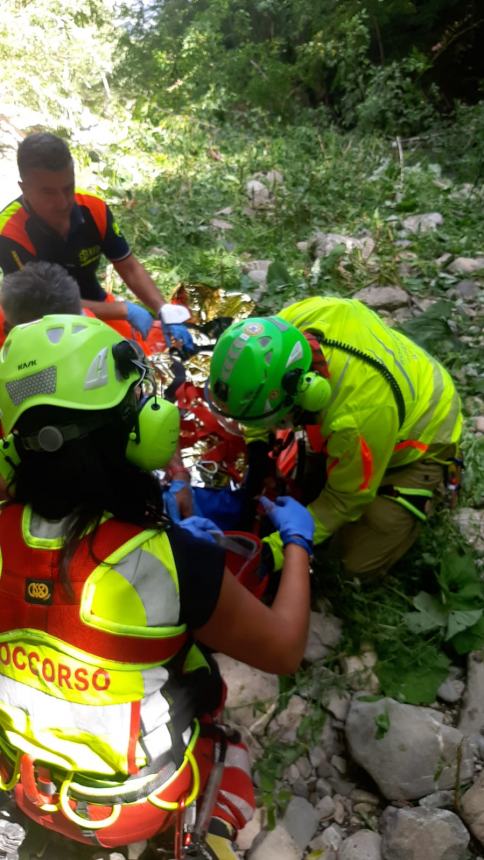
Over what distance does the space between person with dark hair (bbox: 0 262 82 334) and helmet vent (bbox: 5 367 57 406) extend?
126 cm

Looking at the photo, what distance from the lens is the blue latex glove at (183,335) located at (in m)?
3.22

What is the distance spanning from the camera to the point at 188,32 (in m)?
12.4

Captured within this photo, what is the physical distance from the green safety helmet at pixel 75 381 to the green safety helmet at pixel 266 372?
75cm

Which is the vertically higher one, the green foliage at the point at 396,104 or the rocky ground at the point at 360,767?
the green foliage at the point at 396,104

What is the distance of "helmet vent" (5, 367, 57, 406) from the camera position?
1284mm

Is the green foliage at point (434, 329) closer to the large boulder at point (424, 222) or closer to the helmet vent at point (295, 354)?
the large boulder at point (424, 222)

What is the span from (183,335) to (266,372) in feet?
3.95

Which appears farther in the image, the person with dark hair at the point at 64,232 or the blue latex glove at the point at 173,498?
the person with dark hair at the point at 64,232

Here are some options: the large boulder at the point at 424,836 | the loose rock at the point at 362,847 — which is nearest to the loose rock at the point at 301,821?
the loose rock at the point at 362,847

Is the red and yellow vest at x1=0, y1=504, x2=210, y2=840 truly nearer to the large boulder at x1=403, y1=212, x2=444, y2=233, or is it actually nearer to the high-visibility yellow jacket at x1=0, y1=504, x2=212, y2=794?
the high-visibility yellow jacket at x1=0, y1=504, x2=212, y2=794

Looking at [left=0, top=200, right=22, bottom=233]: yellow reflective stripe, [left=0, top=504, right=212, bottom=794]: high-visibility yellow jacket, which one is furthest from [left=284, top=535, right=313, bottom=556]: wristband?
[left=0, top=200, right=22, bottom=233]: yellow reflective stripe

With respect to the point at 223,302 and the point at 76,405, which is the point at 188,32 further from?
the point at 76,405

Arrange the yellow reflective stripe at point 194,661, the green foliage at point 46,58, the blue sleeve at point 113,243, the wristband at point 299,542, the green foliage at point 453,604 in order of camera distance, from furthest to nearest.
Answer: the green foliage at point 46,58 < the blue sleeve at point 113,243 < the green foliage at point 453,604 < the wristband at point 299,542 < the yellow reflective stripe at point 194,661

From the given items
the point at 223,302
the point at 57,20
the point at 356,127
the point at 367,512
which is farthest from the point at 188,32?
the point at 367,512
